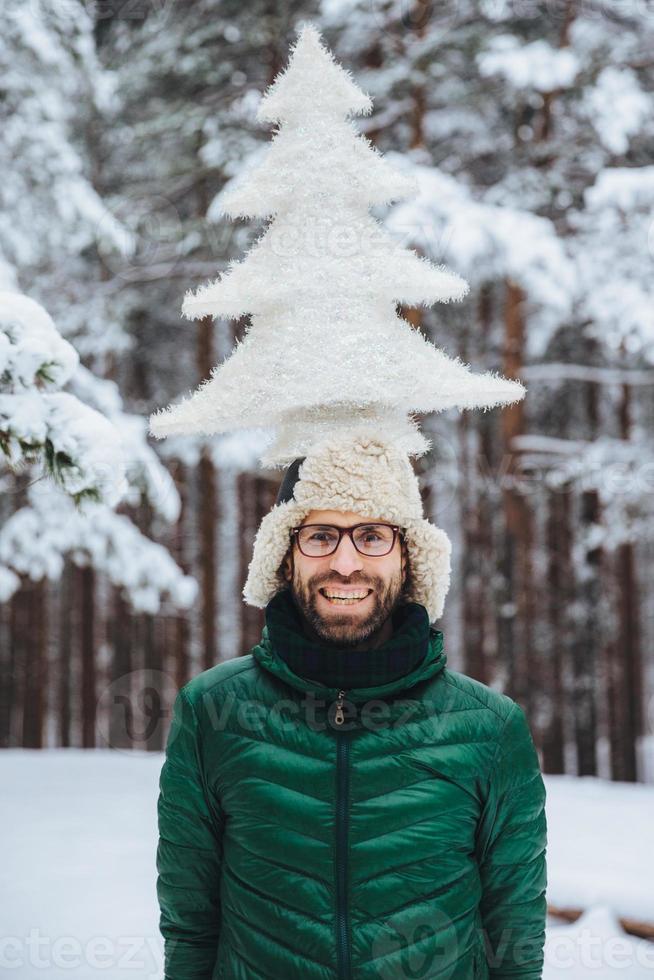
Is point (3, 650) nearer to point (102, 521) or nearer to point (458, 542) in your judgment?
point (458, 542)

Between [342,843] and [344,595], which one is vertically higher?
[344,595]

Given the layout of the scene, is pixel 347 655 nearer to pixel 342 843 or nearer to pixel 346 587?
pixel 346 587

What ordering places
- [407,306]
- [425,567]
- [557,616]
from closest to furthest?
1. [425,567]
2. [407,306]
3. [557,616]

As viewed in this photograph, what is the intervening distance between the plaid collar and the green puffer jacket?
31mm

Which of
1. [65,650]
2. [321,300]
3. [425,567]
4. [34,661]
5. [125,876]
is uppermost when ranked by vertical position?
[321,300]

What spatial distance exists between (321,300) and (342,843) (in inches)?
69.4

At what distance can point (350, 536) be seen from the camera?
8.51 ft

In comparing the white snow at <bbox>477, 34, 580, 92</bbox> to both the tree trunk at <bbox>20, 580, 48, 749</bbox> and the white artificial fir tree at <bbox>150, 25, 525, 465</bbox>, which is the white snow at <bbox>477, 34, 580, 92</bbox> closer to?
the white artificial fir tree at <bbox>150, 25, 525, 465</bbox>

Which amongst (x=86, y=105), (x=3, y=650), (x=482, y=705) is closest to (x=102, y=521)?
(x=482, y=705)

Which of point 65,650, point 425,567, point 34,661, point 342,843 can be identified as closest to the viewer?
point 342,843

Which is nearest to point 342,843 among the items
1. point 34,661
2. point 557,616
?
point 557,616

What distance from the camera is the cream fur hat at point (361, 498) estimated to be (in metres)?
2.64

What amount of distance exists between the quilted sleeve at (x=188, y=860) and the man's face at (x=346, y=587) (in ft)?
1.51

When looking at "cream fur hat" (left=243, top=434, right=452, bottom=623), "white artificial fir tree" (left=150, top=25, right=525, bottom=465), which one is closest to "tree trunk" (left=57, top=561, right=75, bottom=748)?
"white artificial fir tree" (left=150, top=25, right=525, bottom=465)
